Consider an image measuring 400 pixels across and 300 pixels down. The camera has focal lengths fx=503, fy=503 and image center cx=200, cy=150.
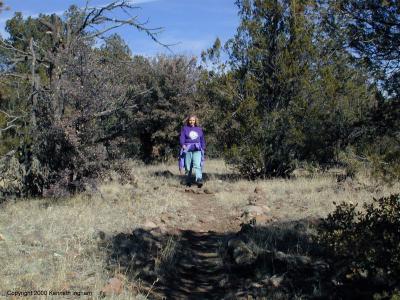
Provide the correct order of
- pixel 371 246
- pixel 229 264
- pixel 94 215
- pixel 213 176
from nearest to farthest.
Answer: pixel 371 246, pixel 229 264, pixel 94 215, pixel 213 176

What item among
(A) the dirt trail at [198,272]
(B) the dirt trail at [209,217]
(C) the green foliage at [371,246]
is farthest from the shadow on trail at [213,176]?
(C) the green foliage at [371,246]

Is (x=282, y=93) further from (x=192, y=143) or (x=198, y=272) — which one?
(x=198, y=272)

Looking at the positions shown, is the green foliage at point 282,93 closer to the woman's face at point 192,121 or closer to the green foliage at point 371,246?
the woman's face at point 192,121

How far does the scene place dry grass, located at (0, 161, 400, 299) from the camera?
5551 mm

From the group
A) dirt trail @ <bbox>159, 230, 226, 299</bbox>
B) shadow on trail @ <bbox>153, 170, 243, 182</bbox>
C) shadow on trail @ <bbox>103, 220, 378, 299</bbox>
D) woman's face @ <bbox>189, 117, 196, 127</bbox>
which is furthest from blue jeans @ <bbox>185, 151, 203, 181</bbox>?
shadow on trail @ <bbox>103, 220, 378, 299</bbox>

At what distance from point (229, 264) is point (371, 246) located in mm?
2201

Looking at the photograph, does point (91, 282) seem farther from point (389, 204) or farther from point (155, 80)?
point (155, 80)

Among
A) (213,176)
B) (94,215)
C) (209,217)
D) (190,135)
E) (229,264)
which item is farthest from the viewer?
(213,176)

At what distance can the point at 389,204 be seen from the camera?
5.21 metres

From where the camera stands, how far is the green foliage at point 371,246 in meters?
4.50

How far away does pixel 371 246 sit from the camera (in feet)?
15.2

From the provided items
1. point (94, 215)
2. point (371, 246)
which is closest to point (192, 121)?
point (94, 215)

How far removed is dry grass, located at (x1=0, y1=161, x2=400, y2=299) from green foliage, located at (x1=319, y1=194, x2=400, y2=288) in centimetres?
93

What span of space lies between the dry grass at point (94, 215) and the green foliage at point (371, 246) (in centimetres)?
93
